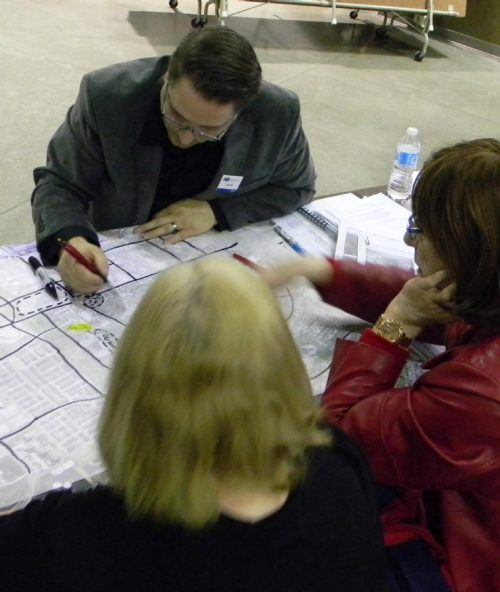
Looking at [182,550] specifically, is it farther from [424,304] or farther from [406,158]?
[406,158]

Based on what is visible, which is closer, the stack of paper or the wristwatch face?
the wristwatch face

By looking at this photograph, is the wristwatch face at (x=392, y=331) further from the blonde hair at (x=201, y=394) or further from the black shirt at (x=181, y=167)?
the black shirt at (x=181, y=167)

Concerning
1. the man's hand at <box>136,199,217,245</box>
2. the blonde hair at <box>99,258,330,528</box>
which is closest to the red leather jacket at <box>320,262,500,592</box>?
the blonde hair at <box>99,258,330,528</box>

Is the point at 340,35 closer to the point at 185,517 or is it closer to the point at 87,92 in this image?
the point at 87,92

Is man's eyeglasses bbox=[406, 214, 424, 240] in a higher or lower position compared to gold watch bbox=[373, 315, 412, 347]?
higher

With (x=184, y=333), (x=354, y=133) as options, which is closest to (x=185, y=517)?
(x=184, y=333)

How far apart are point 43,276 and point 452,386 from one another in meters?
0.92

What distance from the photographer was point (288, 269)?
145cm

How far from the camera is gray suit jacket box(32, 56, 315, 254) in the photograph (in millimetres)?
1556

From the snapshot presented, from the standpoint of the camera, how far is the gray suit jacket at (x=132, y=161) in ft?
5.10

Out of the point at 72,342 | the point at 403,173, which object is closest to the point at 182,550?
the point at 72,342

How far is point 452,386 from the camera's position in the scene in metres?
0.99

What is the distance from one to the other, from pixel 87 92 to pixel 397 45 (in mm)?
5190

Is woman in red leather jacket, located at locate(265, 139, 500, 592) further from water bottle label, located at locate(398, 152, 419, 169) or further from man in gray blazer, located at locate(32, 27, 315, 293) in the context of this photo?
water bottle label, located at locate(398, 152, 419, 169)
